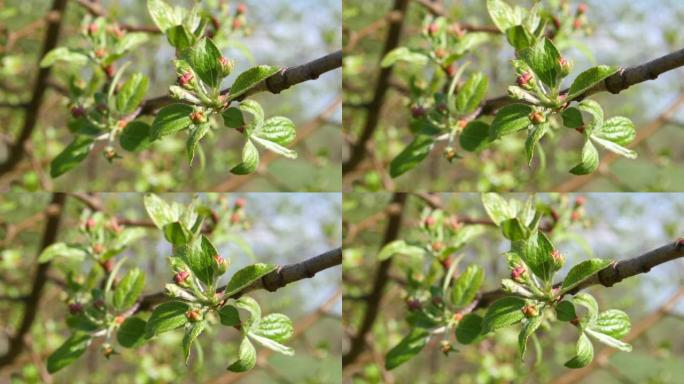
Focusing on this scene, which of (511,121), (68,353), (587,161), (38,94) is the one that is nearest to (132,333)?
(68,353)

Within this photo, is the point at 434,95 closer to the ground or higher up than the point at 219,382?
higher up

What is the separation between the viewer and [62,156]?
248 cm

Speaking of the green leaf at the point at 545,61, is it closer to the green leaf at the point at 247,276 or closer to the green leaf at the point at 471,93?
the green leaf at the point at 471,93

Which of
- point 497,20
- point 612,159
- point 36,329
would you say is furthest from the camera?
point 36,329

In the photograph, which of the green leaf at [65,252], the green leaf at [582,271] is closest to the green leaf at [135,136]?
the green leaf at [65,252]

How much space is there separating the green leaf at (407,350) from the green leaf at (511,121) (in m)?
0.62

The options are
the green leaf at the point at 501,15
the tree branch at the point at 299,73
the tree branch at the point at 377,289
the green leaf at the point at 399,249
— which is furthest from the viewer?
the tree branch at the point at 377,289

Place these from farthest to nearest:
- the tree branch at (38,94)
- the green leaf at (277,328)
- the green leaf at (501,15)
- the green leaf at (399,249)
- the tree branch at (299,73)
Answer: the tree branch at (38,94)
the green leaf at (399,249)
the green leaf at (501,15)
the green leaf at (277,328)
the tree branch at (299,73)

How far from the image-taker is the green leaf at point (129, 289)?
2.34 metres

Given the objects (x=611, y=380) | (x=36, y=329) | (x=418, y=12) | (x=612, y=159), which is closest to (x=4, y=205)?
(x=36, y=329)

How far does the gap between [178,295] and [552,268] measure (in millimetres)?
771

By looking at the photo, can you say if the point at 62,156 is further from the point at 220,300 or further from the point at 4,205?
the point at 4,205

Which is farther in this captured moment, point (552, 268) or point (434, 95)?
point (434, 95)

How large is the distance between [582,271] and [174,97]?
0.90 m
